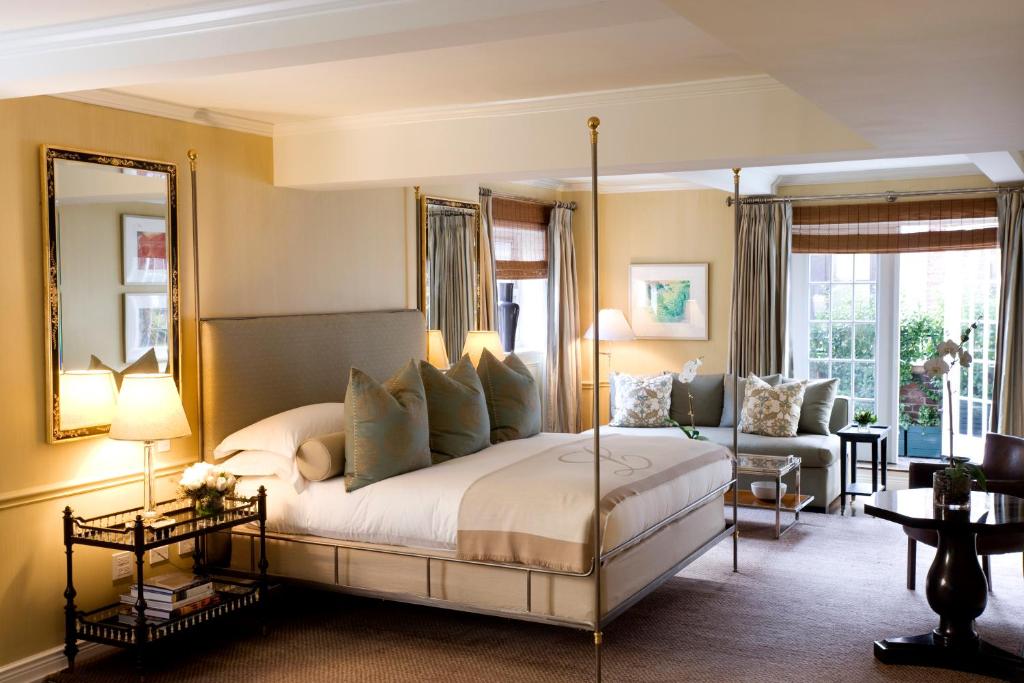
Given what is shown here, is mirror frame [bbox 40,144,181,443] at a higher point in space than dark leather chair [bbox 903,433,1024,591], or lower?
higher

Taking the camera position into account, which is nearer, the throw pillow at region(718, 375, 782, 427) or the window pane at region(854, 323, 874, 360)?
the throw pillow at region(718, 375, 782, 427)

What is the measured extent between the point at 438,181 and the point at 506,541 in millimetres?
2088

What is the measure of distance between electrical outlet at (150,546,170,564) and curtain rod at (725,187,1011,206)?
221 inches

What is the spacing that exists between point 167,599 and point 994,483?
3.95 meters

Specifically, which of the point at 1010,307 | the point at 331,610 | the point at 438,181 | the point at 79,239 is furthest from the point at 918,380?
the point at 79,239

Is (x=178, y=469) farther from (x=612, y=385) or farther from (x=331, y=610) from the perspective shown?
(x=612, y=385)

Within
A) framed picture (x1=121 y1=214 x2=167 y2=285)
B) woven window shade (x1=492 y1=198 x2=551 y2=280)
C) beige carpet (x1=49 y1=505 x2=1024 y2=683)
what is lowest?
beige carpet (x1=49 y1=505 x2=1024 y2=683)

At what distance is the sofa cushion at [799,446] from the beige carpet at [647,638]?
130 cm

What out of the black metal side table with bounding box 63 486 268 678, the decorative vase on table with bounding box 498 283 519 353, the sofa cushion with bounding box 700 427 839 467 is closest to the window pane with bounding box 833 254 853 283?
the sofa cushion with bounding box 700 427 839 467

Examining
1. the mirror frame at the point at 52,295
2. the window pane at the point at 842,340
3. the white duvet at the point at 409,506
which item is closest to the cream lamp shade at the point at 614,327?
the window pane at the point at 842,340

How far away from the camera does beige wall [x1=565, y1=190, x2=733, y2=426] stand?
873 centimetres

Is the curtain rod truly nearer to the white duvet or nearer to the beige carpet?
the beige carpet

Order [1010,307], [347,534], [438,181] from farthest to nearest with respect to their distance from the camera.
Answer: [1010,307]
[438,181]
[347,534]

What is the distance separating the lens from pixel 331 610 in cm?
497
